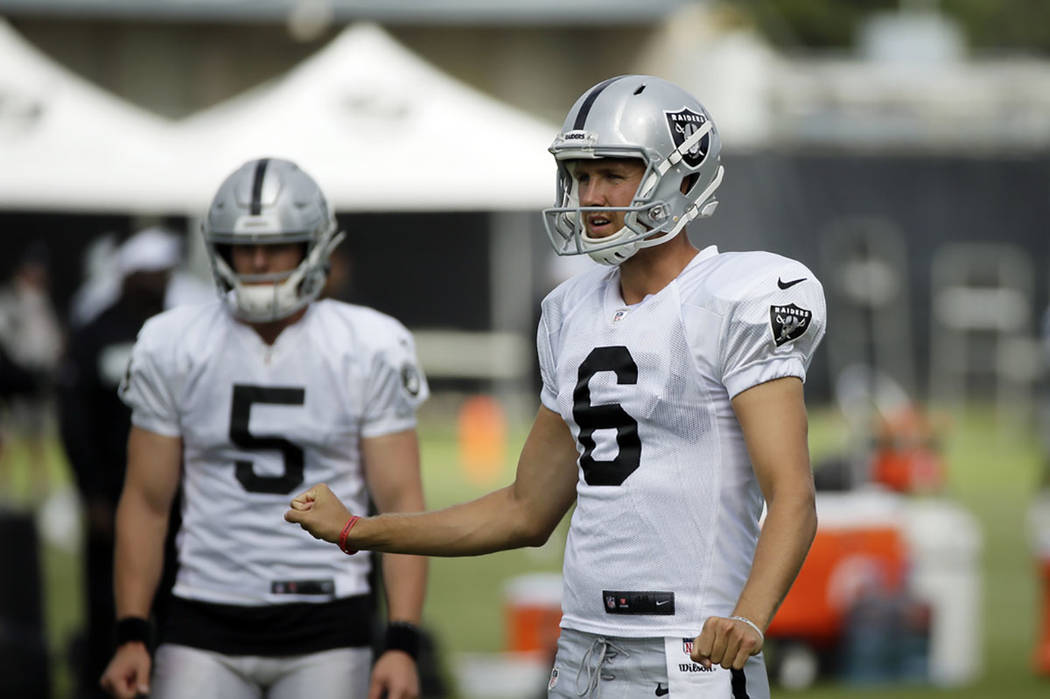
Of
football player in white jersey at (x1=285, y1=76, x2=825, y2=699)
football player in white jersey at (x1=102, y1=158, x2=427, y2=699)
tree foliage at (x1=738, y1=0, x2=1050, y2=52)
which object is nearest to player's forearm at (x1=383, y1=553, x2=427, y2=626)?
football player in white jersey at (x1=102, y1=158, x2=427, y2=699)

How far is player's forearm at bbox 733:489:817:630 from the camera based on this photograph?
3.17 metres

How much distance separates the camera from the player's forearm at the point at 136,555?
446cm

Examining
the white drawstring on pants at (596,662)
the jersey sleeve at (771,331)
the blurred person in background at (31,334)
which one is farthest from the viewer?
the blurred person in background at (31,334)

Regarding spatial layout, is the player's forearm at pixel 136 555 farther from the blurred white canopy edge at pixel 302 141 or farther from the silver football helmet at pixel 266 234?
the blurred white canopy edge at pixel 302 141

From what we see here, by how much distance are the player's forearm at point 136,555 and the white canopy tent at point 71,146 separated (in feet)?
17.8

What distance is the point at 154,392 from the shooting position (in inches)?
175

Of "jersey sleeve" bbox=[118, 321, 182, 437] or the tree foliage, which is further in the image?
the tree foliage

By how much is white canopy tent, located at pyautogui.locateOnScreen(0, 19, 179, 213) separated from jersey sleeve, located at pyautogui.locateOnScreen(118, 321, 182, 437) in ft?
17.6

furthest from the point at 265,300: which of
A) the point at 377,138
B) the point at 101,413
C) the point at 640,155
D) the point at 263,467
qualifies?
the point at 377,138

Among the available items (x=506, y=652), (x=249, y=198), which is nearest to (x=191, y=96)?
(x=506, y=652)

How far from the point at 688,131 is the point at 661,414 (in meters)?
0.60

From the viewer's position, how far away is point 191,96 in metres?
20.3

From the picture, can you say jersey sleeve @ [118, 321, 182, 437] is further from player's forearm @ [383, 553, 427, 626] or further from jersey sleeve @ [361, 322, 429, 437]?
player's forearm @ [383, 553, 427, 626]

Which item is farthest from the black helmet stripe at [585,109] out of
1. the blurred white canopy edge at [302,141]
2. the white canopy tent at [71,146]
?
the white canopy tent at [71,146]
